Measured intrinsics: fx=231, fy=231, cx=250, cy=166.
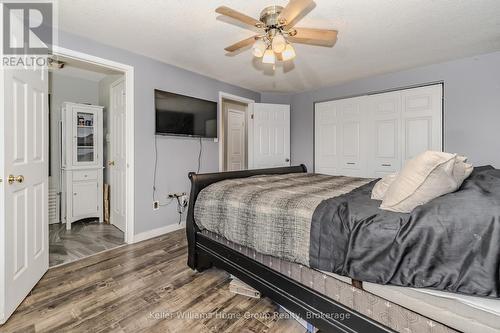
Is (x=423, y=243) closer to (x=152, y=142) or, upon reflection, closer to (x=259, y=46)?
(x=259, y=46)

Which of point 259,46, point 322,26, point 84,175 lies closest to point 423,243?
point 259,46

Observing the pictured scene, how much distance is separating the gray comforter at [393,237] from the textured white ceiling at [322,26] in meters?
1.52

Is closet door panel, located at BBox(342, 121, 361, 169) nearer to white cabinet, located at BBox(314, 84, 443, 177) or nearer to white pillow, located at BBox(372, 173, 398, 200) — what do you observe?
white cabinet, located at BBox(314, 84, 443, 177)

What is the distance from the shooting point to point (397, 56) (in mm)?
2910

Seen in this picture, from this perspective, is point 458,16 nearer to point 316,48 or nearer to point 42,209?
point 316,48

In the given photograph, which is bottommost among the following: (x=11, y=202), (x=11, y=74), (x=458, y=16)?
(x=11, y=202)

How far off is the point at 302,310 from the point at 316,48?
2648 millimetres

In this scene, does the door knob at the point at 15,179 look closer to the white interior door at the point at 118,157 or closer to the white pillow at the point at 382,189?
the white interior door at the point at 118,157

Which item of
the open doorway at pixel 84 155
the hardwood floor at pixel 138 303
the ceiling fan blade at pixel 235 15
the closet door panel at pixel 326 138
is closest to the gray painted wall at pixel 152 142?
the open doorway at pixel 84 155

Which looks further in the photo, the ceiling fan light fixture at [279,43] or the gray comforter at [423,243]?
the ceiling fan light fixture at [279,43]

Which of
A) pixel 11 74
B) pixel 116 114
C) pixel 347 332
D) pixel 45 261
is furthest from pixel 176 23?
pixel 347 332

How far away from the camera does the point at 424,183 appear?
1161 mm

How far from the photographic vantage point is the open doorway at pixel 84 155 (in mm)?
3264

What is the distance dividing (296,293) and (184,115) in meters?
2.69
